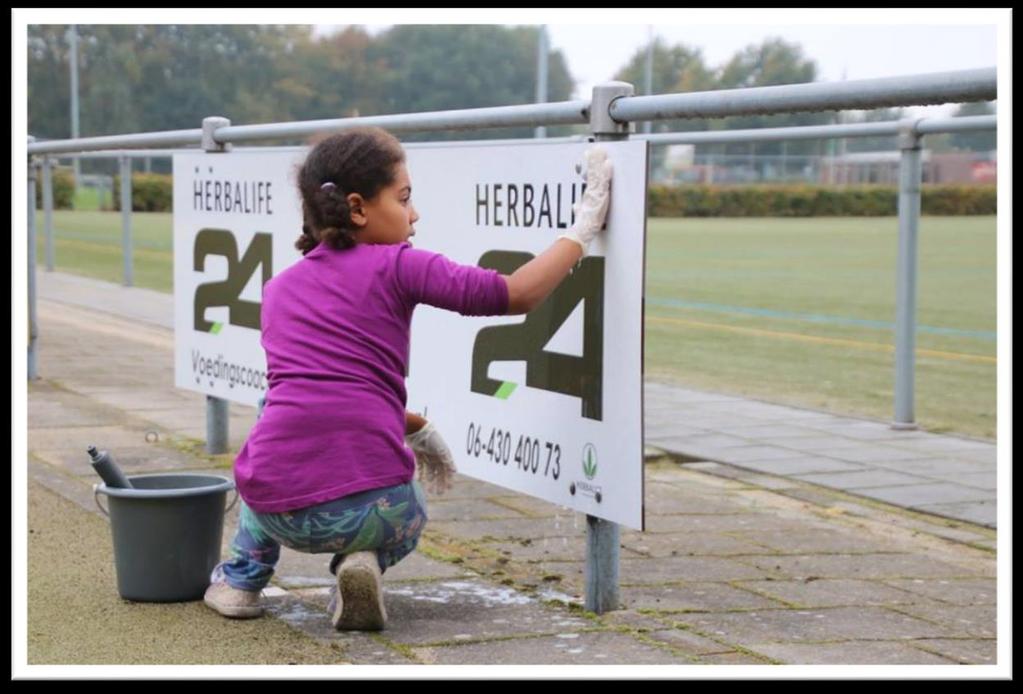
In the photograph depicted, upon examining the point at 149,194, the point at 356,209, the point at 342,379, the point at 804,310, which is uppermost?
the point at 356,209

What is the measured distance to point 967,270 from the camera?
22.9 m

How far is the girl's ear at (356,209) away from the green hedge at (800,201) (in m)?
38.0

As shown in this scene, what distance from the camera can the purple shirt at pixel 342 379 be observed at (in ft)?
13.8

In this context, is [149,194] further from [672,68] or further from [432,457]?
[672,68]

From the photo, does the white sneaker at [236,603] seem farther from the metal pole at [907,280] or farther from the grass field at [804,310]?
the grass field at [804,310]

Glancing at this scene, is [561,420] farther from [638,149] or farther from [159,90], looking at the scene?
[159,90]

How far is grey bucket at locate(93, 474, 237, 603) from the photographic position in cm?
468

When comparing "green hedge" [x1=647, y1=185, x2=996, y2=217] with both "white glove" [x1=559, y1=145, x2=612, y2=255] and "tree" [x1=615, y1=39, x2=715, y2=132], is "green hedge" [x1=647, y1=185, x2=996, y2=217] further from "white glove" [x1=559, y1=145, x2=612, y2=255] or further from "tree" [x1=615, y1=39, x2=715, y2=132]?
"white glove" [x1=559, y1=145, x2=612, y2=255]

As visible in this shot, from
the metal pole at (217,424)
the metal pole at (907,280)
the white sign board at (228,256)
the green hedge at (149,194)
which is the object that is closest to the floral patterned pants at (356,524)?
the white sign board at (228,256)

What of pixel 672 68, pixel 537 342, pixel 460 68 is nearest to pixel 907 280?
pixel 537 342

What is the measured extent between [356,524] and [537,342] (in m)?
0.79

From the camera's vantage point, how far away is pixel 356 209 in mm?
4258

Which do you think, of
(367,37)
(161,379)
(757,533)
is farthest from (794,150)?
(757,533)

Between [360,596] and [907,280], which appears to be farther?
[907,280]
